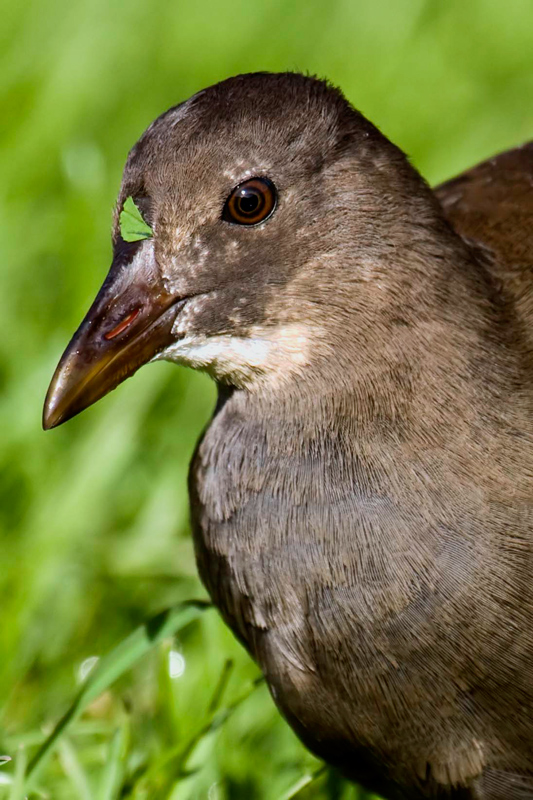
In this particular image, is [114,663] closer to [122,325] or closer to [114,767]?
[114,767]

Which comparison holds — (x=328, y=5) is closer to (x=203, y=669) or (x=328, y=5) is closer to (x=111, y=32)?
(x=111, y=32)

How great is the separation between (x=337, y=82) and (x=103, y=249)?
1301mm

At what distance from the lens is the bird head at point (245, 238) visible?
238 centimetres

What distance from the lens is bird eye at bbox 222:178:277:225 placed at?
93.8 inches

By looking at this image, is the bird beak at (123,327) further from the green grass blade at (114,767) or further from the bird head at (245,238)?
the green grass blade at (114,767)

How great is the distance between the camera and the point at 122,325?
7.91ft

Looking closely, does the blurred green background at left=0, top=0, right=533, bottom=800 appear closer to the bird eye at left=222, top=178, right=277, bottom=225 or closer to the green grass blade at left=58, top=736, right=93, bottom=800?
the green grass blade at left=58, top=736, right=93, bottom=800

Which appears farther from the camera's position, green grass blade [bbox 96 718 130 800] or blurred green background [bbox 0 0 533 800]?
blurred green background [bbox 0 0 533 800]

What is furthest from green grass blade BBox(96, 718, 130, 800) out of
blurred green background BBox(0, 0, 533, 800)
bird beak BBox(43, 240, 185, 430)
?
bird beak BBox(43, 240, 185, 430)

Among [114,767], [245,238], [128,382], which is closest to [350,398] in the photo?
[245,238]

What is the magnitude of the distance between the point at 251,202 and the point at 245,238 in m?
0.07

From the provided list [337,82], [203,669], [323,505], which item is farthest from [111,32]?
[323,505]

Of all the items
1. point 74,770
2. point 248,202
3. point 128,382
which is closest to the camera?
point 248,202

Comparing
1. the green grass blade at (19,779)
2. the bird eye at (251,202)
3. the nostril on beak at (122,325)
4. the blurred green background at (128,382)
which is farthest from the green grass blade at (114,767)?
the bird eye at (251,202)
